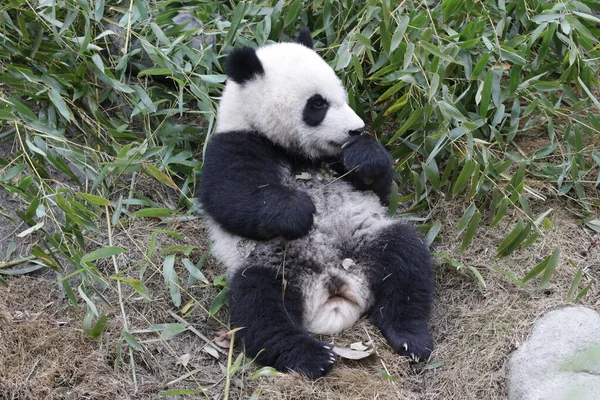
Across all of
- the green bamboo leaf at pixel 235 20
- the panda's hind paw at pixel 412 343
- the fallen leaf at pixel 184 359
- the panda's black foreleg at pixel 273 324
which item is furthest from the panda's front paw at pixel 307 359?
the green bamboo leaf at pixel 235 20

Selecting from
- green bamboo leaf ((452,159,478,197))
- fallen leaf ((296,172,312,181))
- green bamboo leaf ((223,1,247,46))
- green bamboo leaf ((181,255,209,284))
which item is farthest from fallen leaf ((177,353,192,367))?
green bamboo leaf ((223,1,247,46))

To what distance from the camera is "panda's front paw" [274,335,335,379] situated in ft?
11.4

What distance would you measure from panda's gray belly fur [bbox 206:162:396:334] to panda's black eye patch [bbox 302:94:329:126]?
1.34 ft

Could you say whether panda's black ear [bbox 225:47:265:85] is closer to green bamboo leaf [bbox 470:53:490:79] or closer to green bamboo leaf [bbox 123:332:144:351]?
green bamboo leaf [bbox 470:53:490:79]

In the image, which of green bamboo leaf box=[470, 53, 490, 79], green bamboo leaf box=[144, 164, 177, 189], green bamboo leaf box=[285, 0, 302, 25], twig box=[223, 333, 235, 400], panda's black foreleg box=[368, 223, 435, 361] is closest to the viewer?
twig box=[223, 333, 235, 400]

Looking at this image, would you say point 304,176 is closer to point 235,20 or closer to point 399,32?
point 399,32

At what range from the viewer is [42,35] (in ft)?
15.1

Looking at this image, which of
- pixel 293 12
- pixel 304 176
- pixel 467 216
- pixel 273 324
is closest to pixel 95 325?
pixel 273 324

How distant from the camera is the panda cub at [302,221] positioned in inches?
145

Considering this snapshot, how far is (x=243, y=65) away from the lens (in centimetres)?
396

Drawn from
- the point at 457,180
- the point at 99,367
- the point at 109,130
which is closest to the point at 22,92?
the point at 109,130

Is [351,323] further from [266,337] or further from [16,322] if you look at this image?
[16,322]

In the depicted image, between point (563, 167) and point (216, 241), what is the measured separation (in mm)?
2168

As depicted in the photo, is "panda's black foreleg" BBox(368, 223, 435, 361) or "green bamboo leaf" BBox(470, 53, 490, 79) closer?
"panda's black foreleg" BBox(368, 223, 435, 361)
